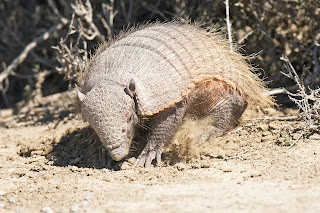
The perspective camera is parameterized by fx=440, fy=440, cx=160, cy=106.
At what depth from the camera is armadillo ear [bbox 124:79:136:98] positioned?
475cm

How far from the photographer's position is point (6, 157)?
582 cm

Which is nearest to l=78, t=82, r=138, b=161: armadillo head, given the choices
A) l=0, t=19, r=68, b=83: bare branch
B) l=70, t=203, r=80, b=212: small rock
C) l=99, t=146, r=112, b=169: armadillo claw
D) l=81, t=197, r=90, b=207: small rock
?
l=99, t=146, r=112, b=169: armadillo claw

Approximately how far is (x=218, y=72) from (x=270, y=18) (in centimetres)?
228

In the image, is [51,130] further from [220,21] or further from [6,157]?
[220,21]

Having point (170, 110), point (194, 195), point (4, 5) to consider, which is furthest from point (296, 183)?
point (4, 5)

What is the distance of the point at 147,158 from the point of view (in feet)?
17.0

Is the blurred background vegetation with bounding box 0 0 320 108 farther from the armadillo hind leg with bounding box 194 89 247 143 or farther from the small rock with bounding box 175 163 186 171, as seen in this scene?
the small rock with bounding box 175 163 186 171

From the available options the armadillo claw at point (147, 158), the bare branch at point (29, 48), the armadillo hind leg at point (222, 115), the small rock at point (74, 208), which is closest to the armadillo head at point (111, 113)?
the armadillo claw at point (147, 158)

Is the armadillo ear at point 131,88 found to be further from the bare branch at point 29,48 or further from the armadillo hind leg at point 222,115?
the bare branch at point 29,48

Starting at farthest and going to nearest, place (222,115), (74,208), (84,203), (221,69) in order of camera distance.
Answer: (222,115)
(221,69)
(84,203)
(74,208)

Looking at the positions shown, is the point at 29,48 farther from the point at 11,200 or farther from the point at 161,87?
the point at 11,200

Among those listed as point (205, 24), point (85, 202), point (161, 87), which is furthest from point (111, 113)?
point (205, 24)

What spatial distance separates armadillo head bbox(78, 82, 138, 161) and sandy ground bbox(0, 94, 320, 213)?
0.36 metres

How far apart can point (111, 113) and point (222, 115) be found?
1767mm
